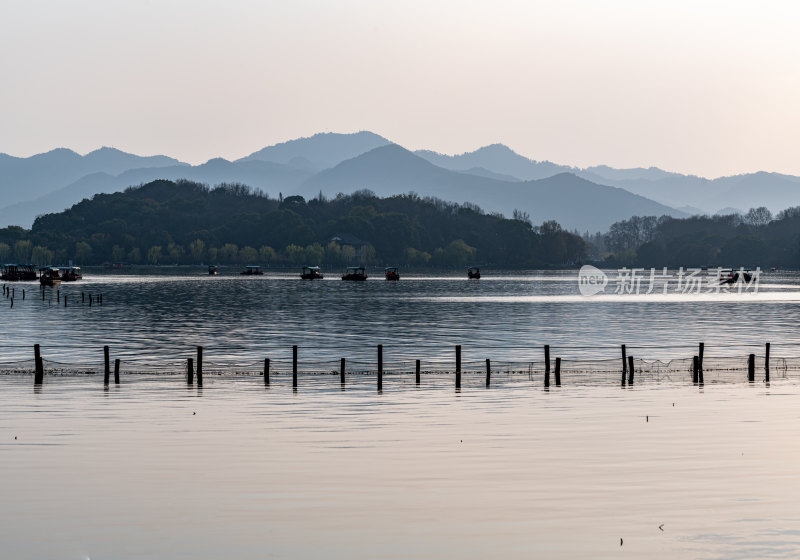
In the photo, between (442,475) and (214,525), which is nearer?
(214,525)

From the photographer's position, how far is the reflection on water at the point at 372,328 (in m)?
76.6

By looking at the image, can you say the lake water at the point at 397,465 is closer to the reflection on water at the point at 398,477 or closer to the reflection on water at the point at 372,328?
the reflection on water at the point at 398,477

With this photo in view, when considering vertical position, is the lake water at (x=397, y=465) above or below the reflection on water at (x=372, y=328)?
above

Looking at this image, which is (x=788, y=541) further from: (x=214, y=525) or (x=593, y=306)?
(x=593, y=306)

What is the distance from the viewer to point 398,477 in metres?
28.2

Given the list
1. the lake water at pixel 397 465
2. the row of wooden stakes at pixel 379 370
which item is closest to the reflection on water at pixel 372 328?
the row of wooden stakes at pixel 379 370

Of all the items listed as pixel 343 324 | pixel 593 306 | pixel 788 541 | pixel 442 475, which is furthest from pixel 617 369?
pixel 593 306

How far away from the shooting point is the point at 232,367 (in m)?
63.5

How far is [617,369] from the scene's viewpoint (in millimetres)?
61312

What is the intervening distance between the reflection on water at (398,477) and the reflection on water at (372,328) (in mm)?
18837

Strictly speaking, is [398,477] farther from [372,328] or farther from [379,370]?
[372,328]

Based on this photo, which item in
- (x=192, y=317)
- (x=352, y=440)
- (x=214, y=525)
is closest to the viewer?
(x=214, y=525)

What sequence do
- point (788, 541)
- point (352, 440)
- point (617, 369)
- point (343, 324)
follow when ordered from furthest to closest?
point (343, 324), point (617, 369), point (352, 440), point (788, 541)

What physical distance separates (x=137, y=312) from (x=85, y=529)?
116 metres
